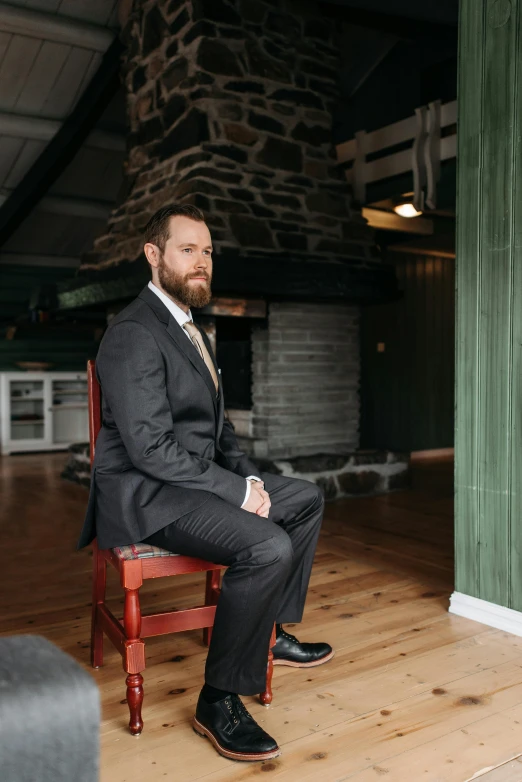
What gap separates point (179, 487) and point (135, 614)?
1.26ft

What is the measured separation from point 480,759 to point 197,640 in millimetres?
1212

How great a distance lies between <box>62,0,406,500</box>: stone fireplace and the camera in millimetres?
5246

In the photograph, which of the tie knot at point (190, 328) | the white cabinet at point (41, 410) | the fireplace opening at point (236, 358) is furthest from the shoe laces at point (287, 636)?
the white cabinet at point (41, 410)

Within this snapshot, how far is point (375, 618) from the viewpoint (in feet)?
9.78

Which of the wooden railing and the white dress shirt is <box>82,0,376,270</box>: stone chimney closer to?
the wooden railing

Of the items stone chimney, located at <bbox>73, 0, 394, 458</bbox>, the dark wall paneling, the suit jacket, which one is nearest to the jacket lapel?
the suit jacket

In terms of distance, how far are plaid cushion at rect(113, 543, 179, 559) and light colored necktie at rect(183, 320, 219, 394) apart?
0.57 meters

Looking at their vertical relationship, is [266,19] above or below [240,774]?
above

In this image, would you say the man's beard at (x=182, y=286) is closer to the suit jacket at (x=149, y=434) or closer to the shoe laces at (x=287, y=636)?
the suit jacket at (x=149, y=434)

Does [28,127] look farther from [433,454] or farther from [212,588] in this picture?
[212,588]

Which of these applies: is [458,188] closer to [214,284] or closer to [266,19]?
[214,284]

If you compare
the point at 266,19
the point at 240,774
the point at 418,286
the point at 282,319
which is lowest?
the point at 240,774

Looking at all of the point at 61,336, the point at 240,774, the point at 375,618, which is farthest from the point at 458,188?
the point at 61,336

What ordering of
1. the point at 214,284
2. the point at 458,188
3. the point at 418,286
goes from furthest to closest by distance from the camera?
1. the point at 418,286
2. the point at 214,284
3. the point at 458,188
